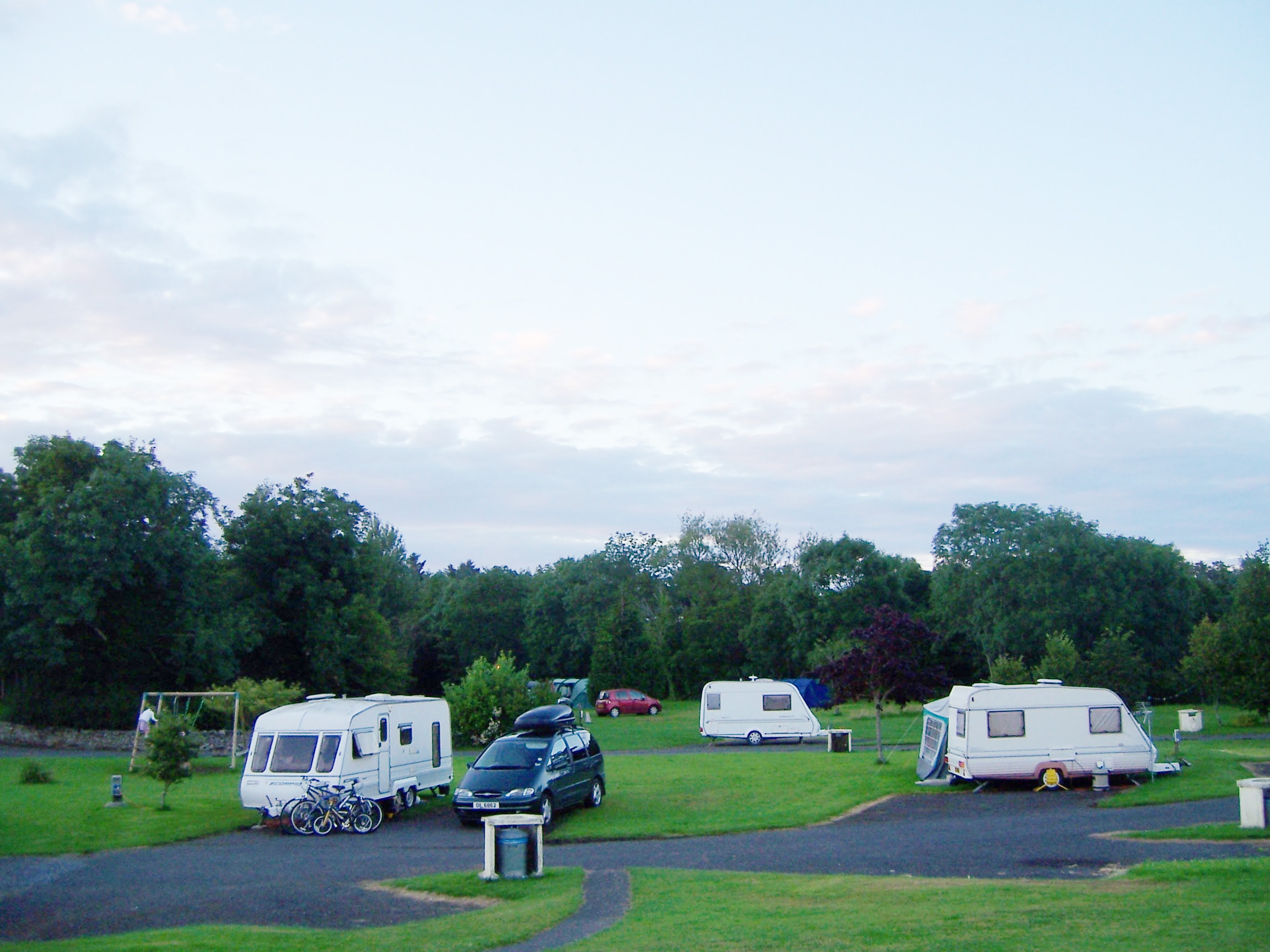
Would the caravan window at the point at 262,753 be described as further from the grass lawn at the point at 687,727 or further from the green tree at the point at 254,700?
the grass lawn at the point at 687,727

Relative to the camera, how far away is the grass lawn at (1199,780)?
20.8 m

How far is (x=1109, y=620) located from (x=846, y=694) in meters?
32.5

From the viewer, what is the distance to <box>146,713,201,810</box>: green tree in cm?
2197

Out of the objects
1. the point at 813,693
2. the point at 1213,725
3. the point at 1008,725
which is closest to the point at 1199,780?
the point at 1008,725

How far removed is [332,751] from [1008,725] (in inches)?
567

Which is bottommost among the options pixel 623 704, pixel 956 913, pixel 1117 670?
pixel 623 704

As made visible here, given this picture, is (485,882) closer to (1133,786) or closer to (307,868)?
(307,868)

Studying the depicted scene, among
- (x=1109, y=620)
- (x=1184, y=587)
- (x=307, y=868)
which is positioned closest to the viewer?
(x=307, y=868)

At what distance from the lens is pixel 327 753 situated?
20641 mm

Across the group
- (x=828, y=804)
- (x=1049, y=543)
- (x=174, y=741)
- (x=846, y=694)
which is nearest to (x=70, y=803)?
(x=174, y=741)

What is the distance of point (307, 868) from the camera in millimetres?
16078

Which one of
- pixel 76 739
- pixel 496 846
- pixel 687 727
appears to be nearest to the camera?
pixel 496 846

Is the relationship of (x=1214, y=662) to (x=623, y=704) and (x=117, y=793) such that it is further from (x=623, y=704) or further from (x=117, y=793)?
(x=117, y=793)

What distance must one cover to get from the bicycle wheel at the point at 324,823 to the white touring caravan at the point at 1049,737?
13.4 meters
